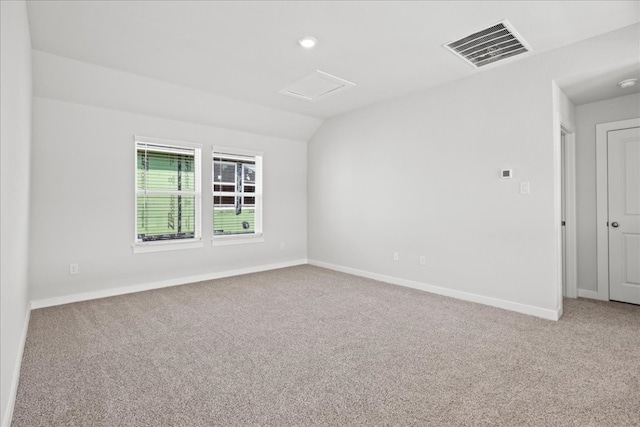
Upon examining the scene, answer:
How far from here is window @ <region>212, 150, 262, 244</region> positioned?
17.0ft

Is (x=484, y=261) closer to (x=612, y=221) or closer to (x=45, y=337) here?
(x=612, y=221)

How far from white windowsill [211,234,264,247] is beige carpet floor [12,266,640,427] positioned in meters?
1.45

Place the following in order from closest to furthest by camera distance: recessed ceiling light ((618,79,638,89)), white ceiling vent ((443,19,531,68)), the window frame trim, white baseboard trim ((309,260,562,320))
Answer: white ceiling vent ((443,19,531,68)) < recessed ceiling light ((618,79,638,89)) < white baseboard trim ((309,260,562,320)) < the window frame trim

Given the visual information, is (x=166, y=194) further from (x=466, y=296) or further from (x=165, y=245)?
(x=466, y=296)

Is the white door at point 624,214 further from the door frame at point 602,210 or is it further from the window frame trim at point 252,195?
the window frame trim at point 252,195

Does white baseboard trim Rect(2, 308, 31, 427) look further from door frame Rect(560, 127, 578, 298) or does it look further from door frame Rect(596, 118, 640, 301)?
door frame Rect(596, 118, 640, 301)

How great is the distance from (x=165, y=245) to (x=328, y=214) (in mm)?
2638

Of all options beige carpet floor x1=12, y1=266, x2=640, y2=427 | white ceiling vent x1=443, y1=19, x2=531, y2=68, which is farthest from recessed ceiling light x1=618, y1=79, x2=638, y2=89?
beige carpet floor x1=12, y1=266, x2=640, y2=427

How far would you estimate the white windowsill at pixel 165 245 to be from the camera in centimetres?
432

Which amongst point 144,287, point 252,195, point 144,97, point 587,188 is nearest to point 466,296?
point 587,188

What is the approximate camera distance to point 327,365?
232 cm

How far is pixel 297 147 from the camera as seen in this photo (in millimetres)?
6066

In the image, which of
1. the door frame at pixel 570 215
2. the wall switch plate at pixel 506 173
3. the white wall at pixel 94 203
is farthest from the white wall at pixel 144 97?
the door frame at pixel 570 215

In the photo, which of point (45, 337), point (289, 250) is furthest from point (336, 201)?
→ point (45, 337)
